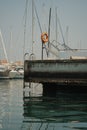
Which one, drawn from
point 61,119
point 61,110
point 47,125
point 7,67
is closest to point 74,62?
point 61,110

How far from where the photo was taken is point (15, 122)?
16.2 metres

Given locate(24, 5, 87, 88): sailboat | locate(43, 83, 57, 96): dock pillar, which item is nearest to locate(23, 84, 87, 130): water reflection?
locate(24, 5, 87, 88): sailboat

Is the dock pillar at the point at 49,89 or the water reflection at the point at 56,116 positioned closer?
the water reflection at the point at 56,116

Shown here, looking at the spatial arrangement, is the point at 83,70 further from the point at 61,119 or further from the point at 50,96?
the point at 61,119

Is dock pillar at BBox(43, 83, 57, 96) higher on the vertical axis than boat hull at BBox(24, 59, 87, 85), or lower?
lower

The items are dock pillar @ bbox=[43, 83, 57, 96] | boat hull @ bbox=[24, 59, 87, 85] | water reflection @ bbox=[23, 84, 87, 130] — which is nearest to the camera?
water reflection @ bbox=[23, 84, 87, 130]

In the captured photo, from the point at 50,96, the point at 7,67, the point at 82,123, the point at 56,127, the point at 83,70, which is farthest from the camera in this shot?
the point at 7,67

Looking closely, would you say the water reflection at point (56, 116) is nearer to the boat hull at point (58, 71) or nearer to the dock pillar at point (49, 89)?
the boat hull at point (58, 71)

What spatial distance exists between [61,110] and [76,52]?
1131 cm

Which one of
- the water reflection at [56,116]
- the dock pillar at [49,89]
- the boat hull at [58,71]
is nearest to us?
the water reflection at [56,116]

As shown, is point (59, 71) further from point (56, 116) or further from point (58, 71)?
point (56, 116)

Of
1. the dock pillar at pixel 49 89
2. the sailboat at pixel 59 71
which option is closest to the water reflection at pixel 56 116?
the sailboat at pixel 59 71

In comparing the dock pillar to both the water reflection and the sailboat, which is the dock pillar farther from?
the water reflection

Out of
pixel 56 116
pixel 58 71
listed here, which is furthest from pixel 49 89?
pixel 56 116
